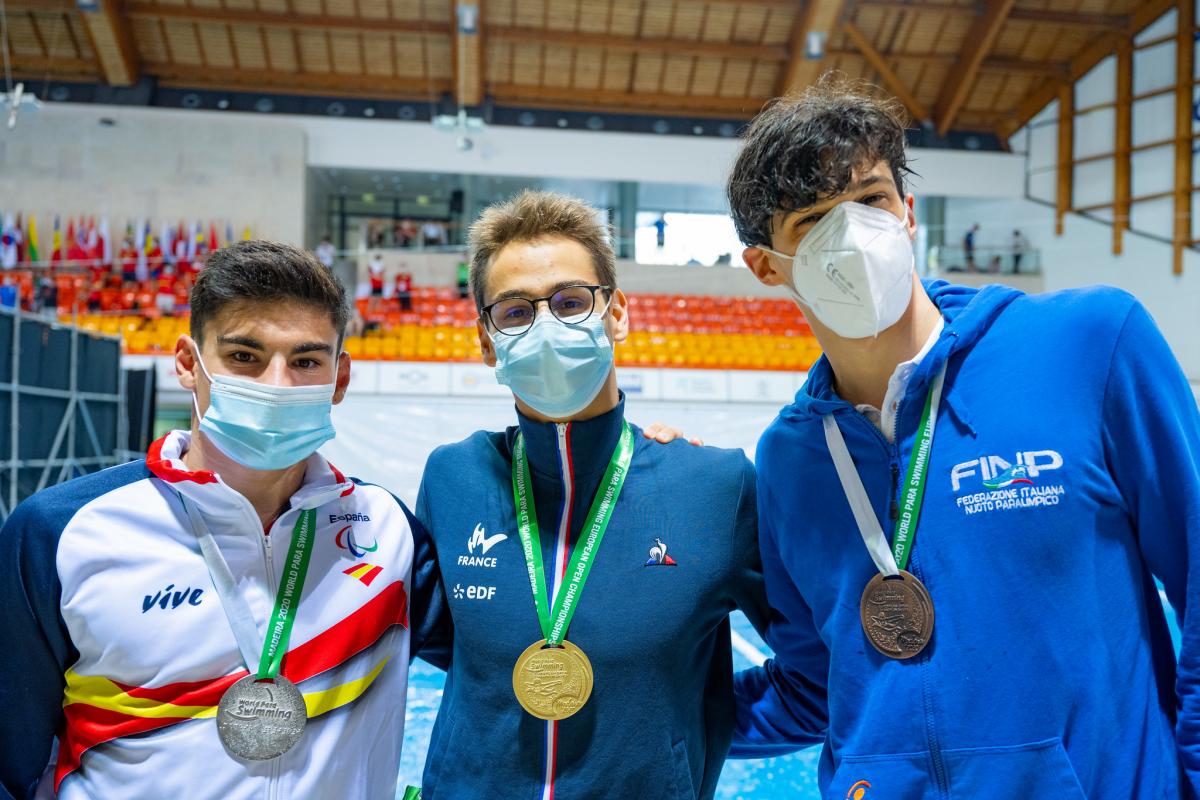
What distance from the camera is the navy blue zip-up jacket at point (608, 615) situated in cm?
166

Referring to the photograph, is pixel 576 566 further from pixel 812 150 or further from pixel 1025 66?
pixel 1025 66

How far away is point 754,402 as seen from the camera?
1174cm

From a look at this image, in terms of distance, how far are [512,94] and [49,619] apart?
1596cm

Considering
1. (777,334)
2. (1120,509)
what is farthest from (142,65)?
(1120,509)

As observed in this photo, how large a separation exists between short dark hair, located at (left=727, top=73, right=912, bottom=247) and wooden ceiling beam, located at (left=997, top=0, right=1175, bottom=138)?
17.6 metres

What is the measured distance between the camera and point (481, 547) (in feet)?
5.92

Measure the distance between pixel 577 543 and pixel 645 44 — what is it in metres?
15.1

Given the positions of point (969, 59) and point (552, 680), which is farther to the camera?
point (969, 59)

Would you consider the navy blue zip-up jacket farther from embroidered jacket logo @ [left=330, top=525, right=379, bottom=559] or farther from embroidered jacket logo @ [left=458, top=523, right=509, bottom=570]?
embroidered jacket logo @ [left=330, top=525, right=379, bottom=559]

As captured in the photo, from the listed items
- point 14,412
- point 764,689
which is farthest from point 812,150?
point 14,412

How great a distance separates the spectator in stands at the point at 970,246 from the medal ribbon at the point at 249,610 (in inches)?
595

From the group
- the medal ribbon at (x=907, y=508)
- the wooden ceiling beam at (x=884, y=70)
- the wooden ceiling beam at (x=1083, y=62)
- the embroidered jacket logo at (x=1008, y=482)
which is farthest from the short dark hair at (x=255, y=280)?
the wooden ceiling beam at (x=1083, y=62)

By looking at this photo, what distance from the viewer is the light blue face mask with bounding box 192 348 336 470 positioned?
174 centimetres

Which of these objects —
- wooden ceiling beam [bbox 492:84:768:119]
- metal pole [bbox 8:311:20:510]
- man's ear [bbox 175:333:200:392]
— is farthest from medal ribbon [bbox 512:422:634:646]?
wooden ceiling beam [bbox 492:84:768:119]
